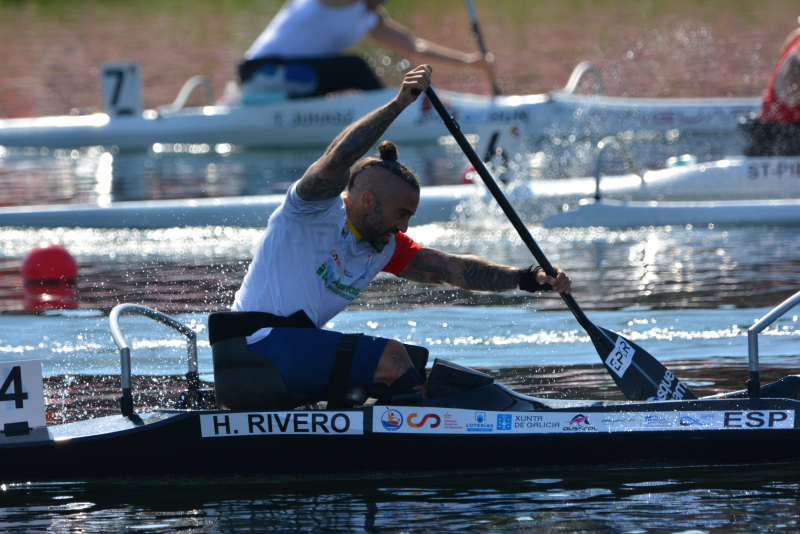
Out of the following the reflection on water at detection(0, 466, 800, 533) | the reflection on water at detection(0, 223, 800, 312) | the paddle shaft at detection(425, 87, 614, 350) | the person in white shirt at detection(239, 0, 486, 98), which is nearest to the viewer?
the reflection on water at detection(0, 466, 800, 533)

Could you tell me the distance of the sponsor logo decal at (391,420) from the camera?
3.62 metres

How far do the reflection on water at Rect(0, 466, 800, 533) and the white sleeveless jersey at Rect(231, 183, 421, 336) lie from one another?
2.06 ft

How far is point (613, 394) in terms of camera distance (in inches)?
180

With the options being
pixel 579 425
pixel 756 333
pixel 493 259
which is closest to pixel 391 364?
pixel 579 425

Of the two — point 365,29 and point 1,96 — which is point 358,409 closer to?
point 365,29

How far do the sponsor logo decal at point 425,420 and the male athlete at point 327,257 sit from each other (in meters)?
0.15

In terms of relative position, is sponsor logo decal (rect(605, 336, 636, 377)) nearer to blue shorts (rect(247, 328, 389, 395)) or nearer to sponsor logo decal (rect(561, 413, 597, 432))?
sponsor logo decal (rect(561, 413, 597, 432))

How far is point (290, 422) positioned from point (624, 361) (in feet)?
4.30

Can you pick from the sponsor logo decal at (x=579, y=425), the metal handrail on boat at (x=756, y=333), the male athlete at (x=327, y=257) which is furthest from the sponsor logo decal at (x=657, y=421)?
the male athlete at (x=327, y=257)

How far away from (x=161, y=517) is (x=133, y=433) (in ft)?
1.10

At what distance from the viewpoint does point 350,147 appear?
347 cm

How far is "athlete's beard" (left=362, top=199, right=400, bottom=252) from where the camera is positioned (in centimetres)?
367

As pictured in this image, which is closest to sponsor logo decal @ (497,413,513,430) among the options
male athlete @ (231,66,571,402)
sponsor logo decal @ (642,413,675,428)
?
male athlete @ (231,66,571,402)

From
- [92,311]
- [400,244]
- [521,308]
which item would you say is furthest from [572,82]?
[400,244]
